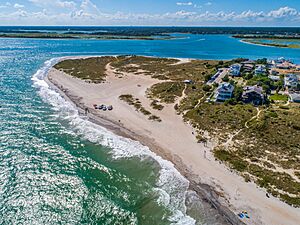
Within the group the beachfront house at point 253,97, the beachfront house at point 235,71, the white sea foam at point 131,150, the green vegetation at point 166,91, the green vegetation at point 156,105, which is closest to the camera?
the white sea foam at point 131,150

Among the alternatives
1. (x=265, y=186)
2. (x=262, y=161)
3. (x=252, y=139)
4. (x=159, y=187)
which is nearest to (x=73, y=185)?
(x=159, y=187)

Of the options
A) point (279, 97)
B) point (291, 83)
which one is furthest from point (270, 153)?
point (291, 83)

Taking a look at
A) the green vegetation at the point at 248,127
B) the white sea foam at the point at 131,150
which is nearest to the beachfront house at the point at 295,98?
the green vegetation at the point at 248,127

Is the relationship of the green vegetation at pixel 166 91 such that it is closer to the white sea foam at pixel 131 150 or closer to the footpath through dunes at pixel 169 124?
the footpath through dunes at pixel 169 124

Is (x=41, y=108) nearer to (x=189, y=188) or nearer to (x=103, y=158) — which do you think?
(x=103, y=158)

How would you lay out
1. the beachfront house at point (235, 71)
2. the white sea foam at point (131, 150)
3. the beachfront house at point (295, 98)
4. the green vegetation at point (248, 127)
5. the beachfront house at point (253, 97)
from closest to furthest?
the white sea foam at point (131, 150) < the green vegetation at point (248, 127) < the beachfront house at point (253, 97) < the beachfront house at point (295, 98) < the beachfront house at point (235, 71)
